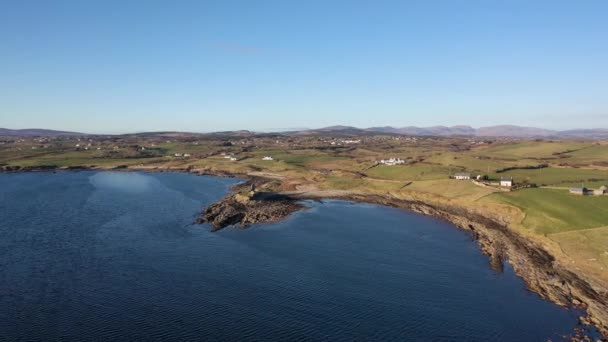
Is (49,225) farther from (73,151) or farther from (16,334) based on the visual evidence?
(73,151)

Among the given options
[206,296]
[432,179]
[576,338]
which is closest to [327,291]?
[206,296]

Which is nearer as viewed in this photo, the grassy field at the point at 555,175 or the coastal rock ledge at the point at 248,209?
the coastal rock ledge at the point at 248,209

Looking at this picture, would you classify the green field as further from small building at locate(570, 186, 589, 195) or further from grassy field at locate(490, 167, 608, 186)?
small building at locate(570, 186, 589, 195)

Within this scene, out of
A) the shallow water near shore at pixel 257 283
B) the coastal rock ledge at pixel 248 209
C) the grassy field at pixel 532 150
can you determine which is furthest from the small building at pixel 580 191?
the grassy field at pixel 532 150

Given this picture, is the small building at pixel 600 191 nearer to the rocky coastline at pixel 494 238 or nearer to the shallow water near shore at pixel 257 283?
the rocky coastline at pixel 494 238

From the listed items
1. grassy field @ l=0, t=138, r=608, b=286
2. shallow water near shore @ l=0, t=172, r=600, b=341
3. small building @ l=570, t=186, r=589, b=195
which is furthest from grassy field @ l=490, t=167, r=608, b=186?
shallow water near shore @ l=0, t=172, r=600, b=341

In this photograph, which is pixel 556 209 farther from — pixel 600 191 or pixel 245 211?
pixel 245 211
